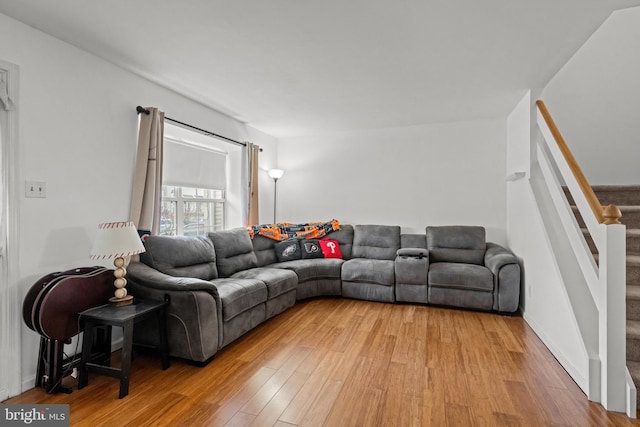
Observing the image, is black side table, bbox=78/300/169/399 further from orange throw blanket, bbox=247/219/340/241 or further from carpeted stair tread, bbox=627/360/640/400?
carpeted stair tread, bbox=627/360/640/400

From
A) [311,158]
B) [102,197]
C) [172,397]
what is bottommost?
[172,397]

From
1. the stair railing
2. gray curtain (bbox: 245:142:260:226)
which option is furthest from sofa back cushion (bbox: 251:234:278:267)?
the stair railing

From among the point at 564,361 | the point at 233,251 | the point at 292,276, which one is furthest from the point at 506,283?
the point at 233,251

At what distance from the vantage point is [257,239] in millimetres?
4391

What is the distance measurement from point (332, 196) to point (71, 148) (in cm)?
371

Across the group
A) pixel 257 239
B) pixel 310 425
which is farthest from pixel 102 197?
pixel 310 425

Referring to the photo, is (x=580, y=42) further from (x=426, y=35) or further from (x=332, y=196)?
(x=332, y=196)

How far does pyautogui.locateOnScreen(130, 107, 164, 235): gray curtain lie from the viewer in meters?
2.92

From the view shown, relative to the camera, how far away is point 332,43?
2.41 meters

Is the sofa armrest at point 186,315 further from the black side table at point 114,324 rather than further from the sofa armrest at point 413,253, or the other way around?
the sofa armrest at point 413,253

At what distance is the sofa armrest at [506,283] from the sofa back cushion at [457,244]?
0.52 meters

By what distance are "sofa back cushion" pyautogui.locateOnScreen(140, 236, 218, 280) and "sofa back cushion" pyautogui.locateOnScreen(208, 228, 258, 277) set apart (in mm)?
114

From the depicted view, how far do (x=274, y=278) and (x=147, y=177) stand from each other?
1.61 m

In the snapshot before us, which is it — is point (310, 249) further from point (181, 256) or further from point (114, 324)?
point (114, 324)
